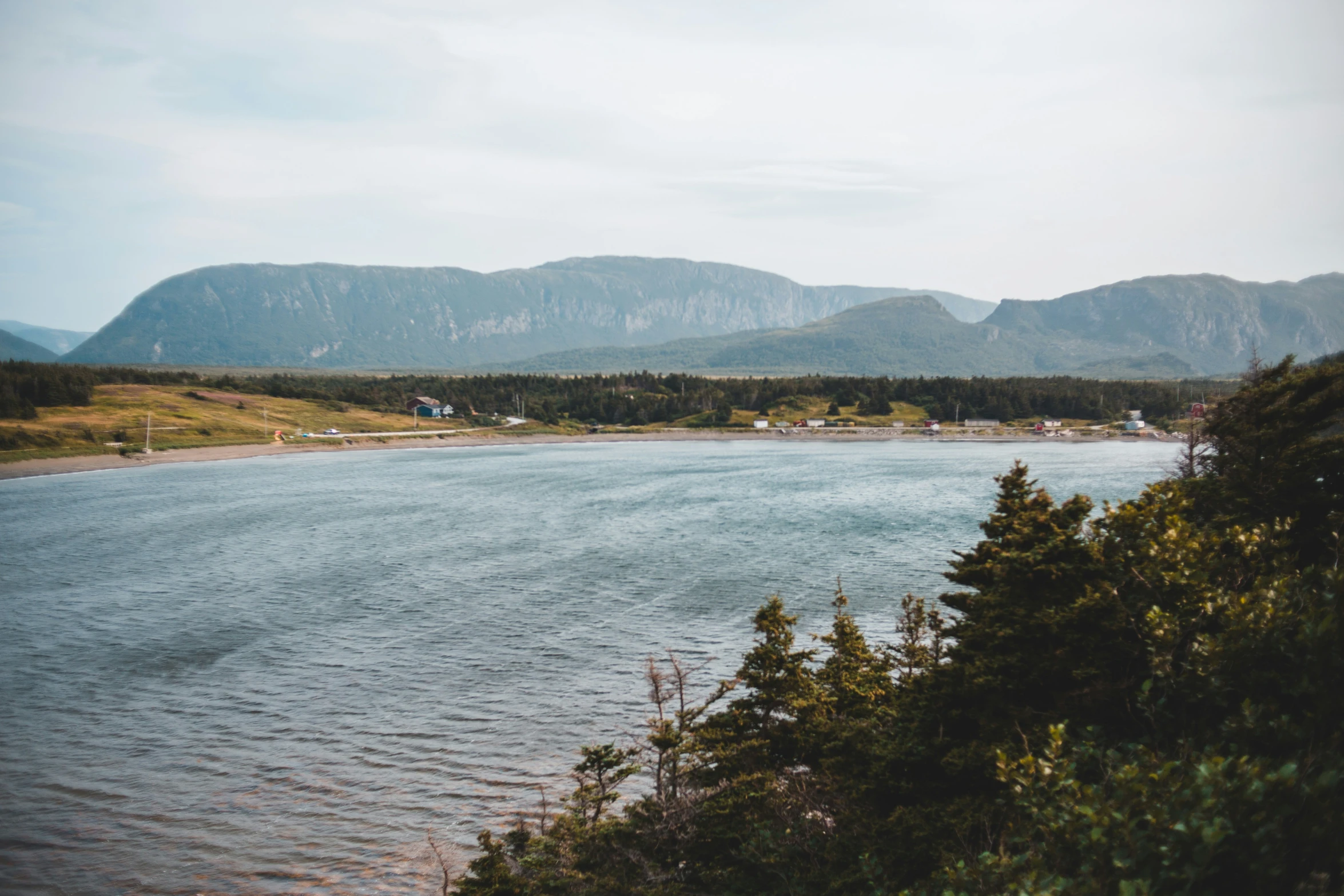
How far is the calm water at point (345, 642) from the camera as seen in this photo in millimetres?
21797

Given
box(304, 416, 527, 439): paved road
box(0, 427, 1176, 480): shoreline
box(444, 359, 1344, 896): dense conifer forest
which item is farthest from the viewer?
box(304, 416, 527, 439): paved road

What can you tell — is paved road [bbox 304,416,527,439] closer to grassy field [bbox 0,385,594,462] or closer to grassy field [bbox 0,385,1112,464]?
grassy field [bbox 0,385,1112,464]

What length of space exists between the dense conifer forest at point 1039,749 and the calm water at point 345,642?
604 cm

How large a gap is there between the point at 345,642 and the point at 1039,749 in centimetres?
3403

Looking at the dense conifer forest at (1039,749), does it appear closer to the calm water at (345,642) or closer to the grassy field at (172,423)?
the calm water at (345,642)

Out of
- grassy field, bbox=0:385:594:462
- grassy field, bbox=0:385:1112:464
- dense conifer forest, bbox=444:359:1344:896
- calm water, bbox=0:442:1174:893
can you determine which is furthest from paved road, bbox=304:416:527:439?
dense conifer forest, bbox=444:359:1344:896

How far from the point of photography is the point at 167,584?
52.1 meters

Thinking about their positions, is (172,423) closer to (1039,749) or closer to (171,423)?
(171,423)

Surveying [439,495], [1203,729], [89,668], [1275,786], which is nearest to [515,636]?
[89,668]

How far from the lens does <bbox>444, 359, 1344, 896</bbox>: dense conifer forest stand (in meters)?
7.93

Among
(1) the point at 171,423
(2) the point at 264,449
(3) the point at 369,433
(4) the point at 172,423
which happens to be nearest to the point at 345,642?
(2) the point at 264,449

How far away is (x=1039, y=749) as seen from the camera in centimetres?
1412

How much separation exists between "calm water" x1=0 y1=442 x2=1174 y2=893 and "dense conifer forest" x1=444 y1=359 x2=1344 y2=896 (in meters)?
6.04

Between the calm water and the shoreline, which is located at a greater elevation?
the shoreline
